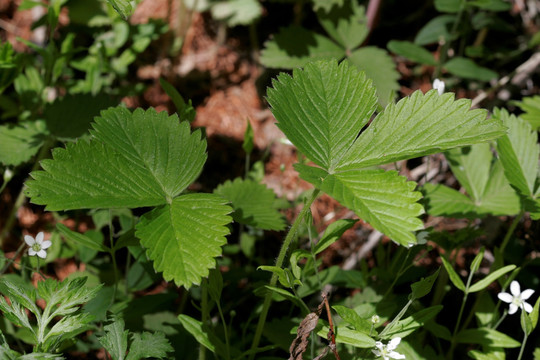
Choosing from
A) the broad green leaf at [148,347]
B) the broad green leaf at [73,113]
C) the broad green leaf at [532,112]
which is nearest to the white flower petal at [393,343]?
the broad green leaf at [148,347]

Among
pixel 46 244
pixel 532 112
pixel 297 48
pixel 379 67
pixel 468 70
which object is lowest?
pixel 532 112

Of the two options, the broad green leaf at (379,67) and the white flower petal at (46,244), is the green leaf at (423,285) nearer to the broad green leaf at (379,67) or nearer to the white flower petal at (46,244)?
the white flower petal at (46,244)

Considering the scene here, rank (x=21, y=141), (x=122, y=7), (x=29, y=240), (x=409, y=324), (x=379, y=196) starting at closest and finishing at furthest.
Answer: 1. (x=379, y=196)
2. (x=122, y=7)
3. (x=409, y=324)
4. (x=29, y=240)
5. (x=21, y=141)

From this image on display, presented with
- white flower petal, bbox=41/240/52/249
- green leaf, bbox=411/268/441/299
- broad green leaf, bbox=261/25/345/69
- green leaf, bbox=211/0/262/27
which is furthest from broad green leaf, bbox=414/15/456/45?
white flower petal, bbox=41/240/52/249

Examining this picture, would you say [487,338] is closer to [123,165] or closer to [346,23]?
[123,165]

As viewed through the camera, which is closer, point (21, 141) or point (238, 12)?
point (21, 141)

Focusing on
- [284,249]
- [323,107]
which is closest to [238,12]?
[323,107]

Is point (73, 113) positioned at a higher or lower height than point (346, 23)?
higher

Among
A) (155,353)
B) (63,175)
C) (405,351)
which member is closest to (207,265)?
(155,353)
